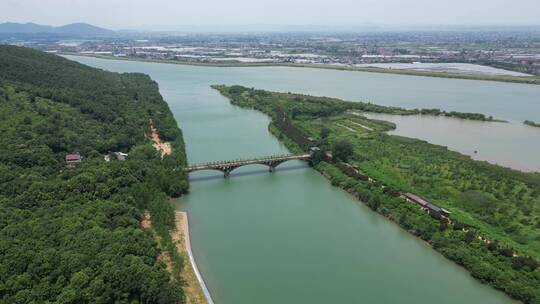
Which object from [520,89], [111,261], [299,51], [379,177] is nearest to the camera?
[111,261]

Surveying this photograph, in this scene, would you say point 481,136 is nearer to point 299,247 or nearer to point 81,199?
point 299,247

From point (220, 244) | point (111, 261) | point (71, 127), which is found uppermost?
point (71, 127)

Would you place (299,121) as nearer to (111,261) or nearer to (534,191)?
(534,191)

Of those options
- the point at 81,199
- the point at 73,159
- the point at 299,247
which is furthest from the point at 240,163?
the point at 81,199

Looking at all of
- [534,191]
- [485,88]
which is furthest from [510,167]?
[485,88]

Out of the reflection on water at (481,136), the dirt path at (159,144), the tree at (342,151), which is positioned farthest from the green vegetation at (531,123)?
the dirt path at (159,144)

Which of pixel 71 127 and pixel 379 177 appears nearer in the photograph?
pixel 379 177

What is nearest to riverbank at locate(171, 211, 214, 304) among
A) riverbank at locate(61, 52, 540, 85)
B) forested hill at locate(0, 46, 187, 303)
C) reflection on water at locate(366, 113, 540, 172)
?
forested hill at locate(0, 46, 187, 303)
